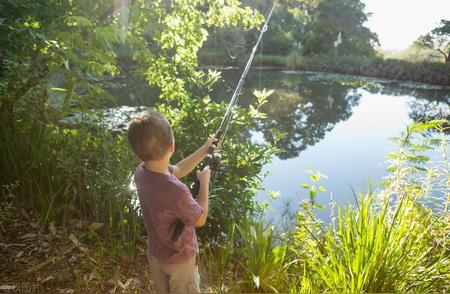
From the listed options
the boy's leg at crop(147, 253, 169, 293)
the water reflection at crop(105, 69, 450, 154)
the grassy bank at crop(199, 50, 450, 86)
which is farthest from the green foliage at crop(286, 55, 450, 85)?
the boy's leg at crop(147, 253, 169, 293)

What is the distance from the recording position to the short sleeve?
4.60 ft

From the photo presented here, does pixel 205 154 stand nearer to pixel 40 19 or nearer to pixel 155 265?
pixel 155 265

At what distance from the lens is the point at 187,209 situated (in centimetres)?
141

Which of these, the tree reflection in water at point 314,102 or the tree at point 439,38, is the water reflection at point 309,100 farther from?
the tree at point 439,38

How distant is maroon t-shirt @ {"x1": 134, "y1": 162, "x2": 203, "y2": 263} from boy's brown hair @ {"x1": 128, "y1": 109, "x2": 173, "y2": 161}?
3.3 inches

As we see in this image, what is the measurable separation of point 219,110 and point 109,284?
62.1 inches

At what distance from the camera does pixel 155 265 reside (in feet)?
5.24

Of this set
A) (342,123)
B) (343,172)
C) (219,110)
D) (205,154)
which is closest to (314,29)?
(342,123)

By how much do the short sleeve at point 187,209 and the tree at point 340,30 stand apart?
18.3 m

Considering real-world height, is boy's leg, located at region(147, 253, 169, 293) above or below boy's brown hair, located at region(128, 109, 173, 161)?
below

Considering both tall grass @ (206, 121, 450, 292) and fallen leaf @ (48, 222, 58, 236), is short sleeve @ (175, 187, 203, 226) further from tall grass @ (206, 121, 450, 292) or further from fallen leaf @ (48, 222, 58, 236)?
fallen leaf @ (48, 222, 58, 236)

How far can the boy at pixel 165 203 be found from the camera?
1.40 metres

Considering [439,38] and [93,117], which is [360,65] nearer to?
[439,38]

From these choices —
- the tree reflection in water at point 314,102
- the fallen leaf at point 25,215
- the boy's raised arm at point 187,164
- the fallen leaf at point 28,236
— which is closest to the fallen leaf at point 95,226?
the fallen leaf at point 28,236
